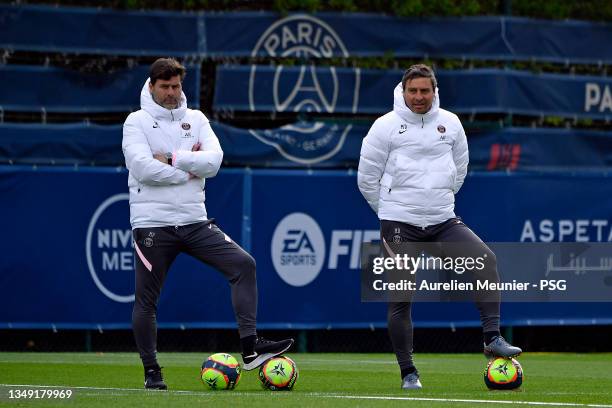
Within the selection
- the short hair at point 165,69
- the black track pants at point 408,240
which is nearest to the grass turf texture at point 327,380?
the black track pants at point 408,240

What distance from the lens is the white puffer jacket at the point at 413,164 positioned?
9.36 m

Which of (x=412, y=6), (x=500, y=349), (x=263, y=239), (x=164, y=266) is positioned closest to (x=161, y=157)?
(x=164, y=266)

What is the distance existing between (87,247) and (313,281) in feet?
7.85

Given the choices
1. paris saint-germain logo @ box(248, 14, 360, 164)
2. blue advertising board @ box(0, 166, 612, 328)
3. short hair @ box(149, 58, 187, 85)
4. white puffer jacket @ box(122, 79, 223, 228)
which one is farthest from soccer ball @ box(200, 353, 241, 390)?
paris saint-germain logo @ box(248, 14, 360, 164)

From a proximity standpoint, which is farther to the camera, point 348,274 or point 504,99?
point 504,99

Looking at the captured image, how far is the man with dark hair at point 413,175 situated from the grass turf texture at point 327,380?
1.78ft

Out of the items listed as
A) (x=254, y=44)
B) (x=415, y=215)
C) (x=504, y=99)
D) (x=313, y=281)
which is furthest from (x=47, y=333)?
(x=415, y=215)

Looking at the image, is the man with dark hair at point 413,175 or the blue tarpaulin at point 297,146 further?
the blue tarpaulin at point 297,146

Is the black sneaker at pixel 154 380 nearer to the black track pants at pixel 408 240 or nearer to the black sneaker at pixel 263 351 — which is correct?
the black sneaker at pixel 263 351

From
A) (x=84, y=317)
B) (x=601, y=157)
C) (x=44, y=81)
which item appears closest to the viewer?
(x=84, y=317)

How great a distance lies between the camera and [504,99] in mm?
17516

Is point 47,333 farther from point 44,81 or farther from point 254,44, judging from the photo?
point 254,44

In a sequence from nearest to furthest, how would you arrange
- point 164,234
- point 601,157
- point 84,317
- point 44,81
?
point 164,234 → point 84,317 → point 44,81 → point 601,157

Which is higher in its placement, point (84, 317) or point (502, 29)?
point (502, 29)
